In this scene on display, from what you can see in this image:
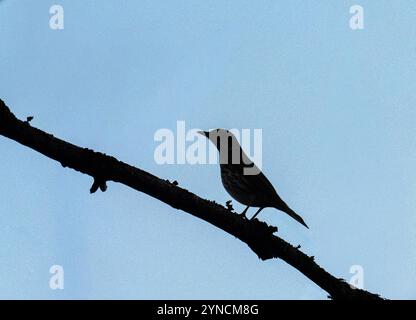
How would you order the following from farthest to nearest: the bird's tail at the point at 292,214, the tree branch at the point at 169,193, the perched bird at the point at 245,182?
the perched bird at the point at 245,182 → the bird's tail at the point at 292,214 → the tree branch at the point at 169,193

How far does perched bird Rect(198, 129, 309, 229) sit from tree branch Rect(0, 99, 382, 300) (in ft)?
7.24

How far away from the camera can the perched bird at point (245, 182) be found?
861 centimetres

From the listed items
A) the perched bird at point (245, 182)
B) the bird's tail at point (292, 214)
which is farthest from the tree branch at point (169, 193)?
the perched bird at point (245, 182)

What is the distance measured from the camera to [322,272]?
6.09 m

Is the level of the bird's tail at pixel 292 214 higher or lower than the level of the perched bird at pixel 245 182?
lower

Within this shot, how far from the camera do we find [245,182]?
339 inches

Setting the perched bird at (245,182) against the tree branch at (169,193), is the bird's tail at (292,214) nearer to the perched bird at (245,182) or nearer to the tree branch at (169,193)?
the perched bird at (245,182)

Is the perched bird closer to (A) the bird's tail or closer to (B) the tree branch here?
(A) the bird's tail

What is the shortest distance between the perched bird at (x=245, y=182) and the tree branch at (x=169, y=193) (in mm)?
2205

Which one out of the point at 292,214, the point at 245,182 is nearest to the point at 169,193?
the point at 292,214

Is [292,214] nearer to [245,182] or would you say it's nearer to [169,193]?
[245,182]
